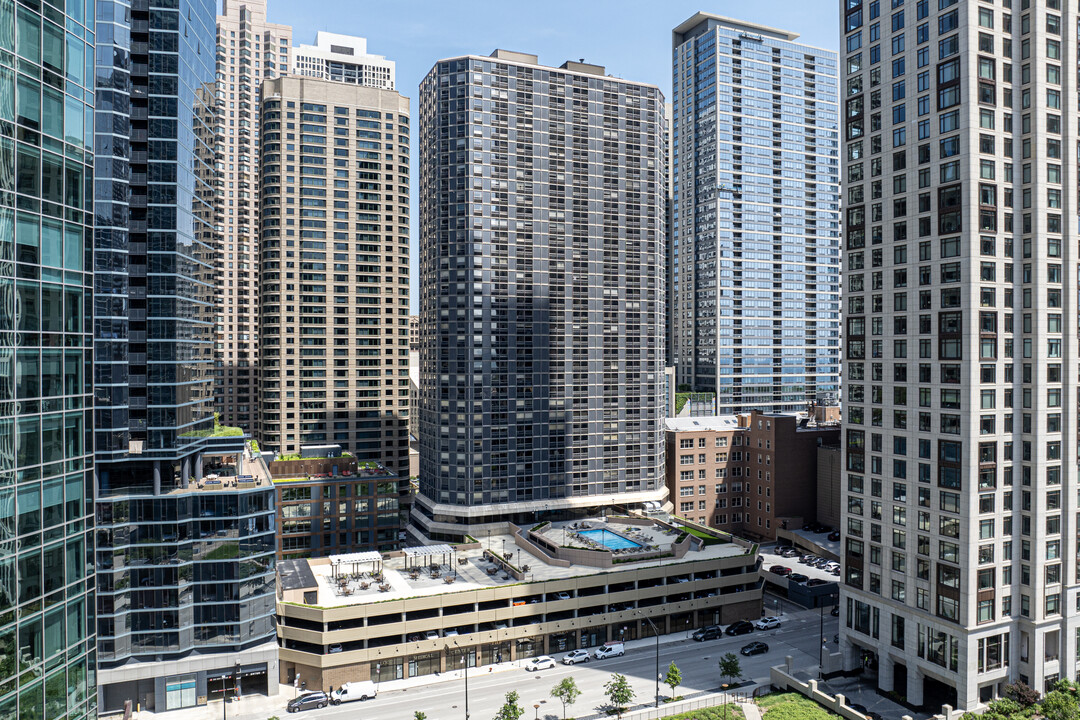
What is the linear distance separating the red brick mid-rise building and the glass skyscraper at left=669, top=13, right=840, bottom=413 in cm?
4131

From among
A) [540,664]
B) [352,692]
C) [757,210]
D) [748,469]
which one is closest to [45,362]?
[352,692]

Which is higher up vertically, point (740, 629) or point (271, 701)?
point (740, 629)

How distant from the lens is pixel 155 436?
77625 mm

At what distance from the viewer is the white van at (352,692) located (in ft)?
268

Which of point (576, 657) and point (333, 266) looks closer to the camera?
point (576, 657)

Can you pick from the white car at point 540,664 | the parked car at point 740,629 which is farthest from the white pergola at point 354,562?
the parked car at point 740,629

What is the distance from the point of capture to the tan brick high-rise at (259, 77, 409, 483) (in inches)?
6220

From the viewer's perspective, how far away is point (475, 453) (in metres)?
126

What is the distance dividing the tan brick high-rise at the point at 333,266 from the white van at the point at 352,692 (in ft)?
274

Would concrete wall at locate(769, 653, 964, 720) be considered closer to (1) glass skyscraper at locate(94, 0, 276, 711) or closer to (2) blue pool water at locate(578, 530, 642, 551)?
(2) blue pool water at locate(578, 530, 642, 551)

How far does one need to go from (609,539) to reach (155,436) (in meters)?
65.5

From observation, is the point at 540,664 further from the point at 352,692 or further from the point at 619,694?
the point at 352,692

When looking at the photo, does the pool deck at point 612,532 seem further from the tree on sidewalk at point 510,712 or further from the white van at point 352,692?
the white van at point 352,692

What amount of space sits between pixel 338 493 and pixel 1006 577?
315 feet
